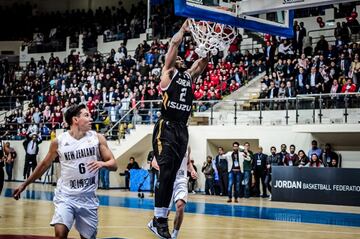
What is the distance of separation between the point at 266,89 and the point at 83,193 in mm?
16389

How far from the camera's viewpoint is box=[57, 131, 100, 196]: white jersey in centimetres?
667

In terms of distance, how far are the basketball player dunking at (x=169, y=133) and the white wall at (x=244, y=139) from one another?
1229 cm

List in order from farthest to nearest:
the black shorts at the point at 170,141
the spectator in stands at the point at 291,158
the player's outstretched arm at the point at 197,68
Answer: the spectator in stands at the point at 291,158 < the player's outstretched arm at the point at 197,68 < the black shorts at the point at 170,141

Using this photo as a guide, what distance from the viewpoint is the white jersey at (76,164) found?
6672 millimetres

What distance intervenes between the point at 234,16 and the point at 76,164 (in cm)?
559

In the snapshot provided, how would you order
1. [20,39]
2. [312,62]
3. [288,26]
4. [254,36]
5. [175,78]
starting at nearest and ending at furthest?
[175,78]
[288,26]
[312,62]
[254,36]
[20,39]

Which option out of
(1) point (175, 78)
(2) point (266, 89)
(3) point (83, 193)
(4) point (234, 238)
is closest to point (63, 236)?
(3) point (83, 193)

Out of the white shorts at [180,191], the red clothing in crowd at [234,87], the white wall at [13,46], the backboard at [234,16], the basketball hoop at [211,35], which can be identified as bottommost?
the white shorts at [180,191]

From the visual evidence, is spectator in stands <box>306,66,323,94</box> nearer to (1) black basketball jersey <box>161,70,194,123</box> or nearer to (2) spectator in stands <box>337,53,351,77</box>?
(2) spectator in stands <box>337,53,351,77</box>

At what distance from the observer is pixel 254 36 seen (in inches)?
1077

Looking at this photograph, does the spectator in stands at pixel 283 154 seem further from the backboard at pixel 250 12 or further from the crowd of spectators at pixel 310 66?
the backboard at pixel 250 12

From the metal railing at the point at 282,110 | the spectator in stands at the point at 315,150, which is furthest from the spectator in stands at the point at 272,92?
the spectator in stands at the point at 315,150

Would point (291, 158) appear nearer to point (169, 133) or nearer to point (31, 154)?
point (169, 133)

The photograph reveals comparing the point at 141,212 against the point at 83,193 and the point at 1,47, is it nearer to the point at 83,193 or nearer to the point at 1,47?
the point at 83,193
